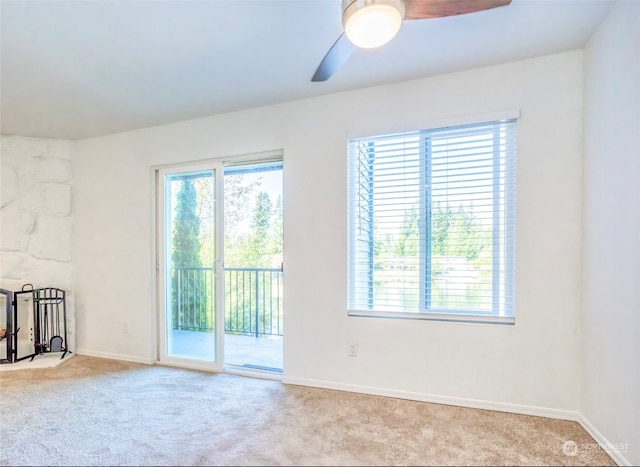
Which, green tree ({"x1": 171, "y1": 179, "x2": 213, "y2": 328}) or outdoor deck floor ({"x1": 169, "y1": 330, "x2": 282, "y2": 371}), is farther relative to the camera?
green tree ({"x1": 171, "y1": 179, "x2": 213, "y2": 328})

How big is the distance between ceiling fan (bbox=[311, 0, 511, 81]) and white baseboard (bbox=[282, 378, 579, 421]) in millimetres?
2337

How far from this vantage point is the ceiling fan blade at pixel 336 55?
160 cm

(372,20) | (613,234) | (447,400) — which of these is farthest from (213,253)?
(613,234)

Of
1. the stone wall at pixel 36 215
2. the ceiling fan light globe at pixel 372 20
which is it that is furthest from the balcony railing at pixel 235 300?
the ceiling fan light globe at pixel 372 20

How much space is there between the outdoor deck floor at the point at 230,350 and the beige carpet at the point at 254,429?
1.34 ft

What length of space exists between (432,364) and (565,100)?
2.02m

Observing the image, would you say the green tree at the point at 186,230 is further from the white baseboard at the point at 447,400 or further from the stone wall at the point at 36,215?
the white baseboard at the point at 447,400

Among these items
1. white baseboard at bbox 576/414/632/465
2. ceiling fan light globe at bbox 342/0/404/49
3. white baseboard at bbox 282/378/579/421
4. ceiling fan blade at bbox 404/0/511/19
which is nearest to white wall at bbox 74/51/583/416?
white baseboard at bbox 282/378/579/421

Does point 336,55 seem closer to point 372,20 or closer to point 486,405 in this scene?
point 372,20

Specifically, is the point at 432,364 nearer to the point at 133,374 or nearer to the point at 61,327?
the point at 133,374

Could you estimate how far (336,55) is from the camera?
167cm

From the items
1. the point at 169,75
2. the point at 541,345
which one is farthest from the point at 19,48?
the point at 541,345

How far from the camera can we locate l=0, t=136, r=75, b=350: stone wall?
11.8ft

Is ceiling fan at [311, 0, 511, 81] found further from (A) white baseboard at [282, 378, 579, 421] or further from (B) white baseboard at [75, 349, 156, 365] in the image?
(B) white baseboard at [75, 349, 156, 365]
